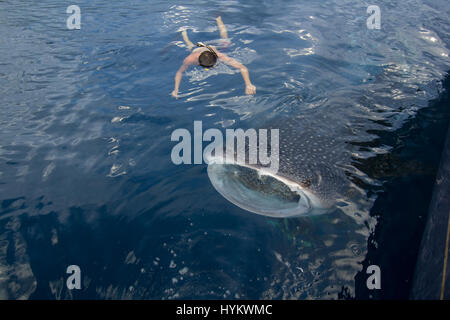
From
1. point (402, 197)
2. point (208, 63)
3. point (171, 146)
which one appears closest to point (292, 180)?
point (402, 197)

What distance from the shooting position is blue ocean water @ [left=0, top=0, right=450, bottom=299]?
10.1 feet

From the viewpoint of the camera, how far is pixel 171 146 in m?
4.70

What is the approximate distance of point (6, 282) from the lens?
9.91 feet

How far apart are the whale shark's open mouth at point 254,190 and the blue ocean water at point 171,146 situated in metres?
0.17

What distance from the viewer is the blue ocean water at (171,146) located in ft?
10.1

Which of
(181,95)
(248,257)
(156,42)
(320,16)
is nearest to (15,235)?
(248,257)

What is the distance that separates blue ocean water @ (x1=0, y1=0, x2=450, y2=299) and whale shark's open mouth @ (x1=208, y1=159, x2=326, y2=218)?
166 mm

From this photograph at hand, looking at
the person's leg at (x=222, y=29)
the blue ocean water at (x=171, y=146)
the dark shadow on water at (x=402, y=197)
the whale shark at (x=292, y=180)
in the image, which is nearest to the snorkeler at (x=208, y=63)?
the blue ocean water at (x=171, y=146)

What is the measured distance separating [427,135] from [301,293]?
3.39 metres

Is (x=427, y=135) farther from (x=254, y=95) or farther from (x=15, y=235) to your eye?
(x=15, y=235)

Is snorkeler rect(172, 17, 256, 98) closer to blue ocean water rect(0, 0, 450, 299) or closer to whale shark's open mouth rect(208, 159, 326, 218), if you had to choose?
blue ocean water rect(0, 0, 450, 299)

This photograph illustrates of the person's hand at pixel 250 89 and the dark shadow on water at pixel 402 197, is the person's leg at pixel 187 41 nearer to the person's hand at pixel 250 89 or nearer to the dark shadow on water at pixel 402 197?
the person's hand at pixel 250 89

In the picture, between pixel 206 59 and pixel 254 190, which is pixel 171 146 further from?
pixel 206 59

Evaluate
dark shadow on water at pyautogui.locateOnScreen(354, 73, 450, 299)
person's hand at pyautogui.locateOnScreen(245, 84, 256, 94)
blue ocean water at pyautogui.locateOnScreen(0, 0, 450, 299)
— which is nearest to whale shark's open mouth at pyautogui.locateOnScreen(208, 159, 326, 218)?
blue ocean water at pyautogui.locateOnScreen(0, 0, 450, 299)
